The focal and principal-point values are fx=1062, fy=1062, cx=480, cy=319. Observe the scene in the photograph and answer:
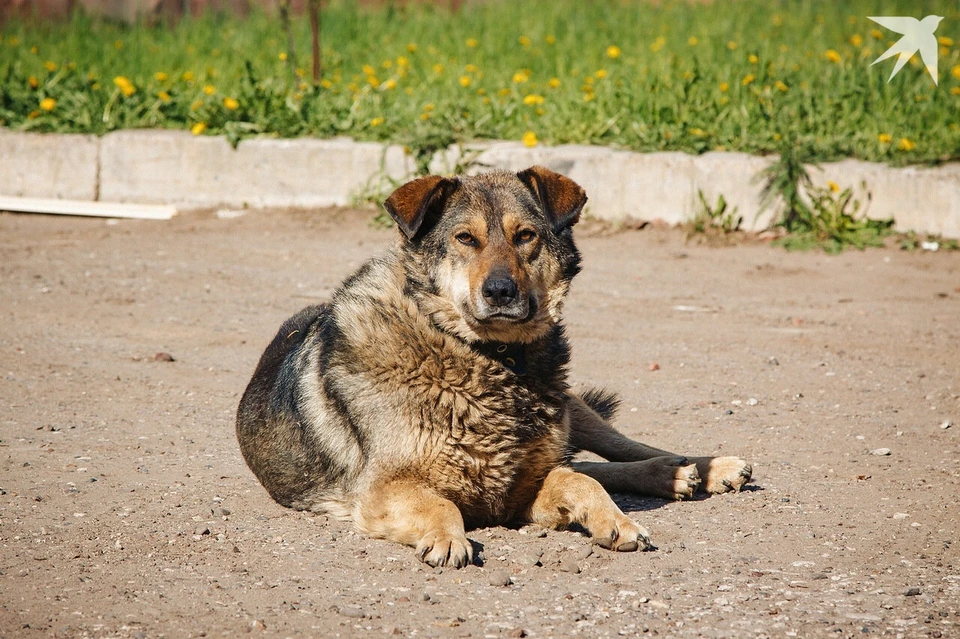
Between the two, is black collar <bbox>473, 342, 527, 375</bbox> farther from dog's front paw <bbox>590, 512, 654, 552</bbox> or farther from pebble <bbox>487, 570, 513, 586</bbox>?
pebble <bbox>487, 570, 513, 586</bbox>

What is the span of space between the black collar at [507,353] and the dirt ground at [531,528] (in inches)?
26.5

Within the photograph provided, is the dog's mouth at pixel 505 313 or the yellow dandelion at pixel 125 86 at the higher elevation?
the yellow dandelion at pixel 125 86

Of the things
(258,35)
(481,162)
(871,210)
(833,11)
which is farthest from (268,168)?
(833,11)

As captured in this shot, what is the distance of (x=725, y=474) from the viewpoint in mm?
4633

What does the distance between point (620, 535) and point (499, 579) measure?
538 mm

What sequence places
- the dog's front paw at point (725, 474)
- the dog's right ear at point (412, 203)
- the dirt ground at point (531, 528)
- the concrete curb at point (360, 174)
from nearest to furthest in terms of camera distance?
the dirt ground at point (531, 528) < the dog's right ear at point (412, 203) < the dog's front paw at point (725, 474) < the concrete curb at point (360, 174)

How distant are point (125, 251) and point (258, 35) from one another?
5.56m

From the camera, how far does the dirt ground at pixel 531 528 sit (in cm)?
350

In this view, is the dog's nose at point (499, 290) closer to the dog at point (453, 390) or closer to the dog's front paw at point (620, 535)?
the dog at point (453, 390)

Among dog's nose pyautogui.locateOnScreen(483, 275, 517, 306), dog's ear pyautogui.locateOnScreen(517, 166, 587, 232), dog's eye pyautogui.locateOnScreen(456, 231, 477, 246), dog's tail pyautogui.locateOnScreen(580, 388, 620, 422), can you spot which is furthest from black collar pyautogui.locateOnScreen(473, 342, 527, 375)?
dog's tail pyautogui.locateOnScreen(580, 388, 620, 422)

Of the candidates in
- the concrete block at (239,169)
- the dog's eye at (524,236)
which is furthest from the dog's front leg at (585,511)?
the concrete block at (239,169)

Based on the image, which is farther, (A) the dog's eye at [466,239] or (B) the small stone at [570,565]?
(A) the dog's eye at [466,239]

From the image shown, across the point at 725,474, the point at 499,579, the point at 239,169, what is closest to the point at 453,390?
the point at 499,579

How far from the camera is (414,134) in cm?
963
